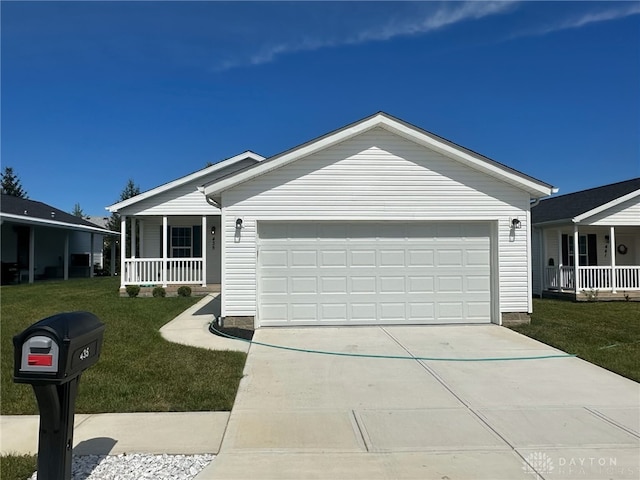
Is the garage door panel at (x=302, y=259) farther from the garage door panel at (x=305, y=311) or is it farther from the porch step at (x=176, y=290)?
the porch step at (x=176, y=290)

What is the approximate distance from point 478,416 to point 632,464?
4.46 feet

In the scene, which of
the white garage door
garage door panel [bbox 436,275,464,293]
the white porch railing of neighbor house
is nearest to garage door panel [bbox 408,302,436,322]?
the white garage door

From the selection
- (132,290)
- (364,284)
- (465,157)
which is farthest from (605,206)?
(132,290)

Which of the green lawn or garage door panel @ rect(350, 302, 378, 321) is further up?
garage door panel @ rect(350, 302, 378, 321)

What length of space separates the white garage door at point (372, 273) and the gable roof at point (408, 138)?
1.17 m

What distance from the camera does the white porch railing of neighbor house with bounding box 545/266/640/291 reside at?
53.1ft

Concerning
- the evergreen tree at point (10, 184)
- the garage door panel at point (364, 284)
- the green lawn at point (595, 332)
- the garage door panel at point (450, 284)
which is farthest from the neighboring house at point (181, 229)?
the evergreen tree at point (10, 184)

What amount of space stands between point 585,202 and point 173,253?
54.4 feet

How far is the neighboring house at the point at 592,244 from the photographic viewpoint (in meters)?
15.9

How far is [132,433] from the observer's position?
4.30m

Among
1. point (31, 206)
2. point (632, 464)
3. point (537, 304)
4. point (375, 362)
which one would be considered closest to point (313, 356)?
point (375, 362)

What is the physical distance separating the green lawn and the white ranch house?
95 centimetres

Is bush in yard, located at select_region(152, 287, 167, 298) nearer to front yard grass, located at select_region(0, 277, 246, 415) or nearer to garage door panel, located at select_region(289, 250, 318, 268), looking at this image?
front yard grass, located at select_region(0, 277, 246, 415)

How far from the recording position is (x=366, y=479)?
3.45 meters
